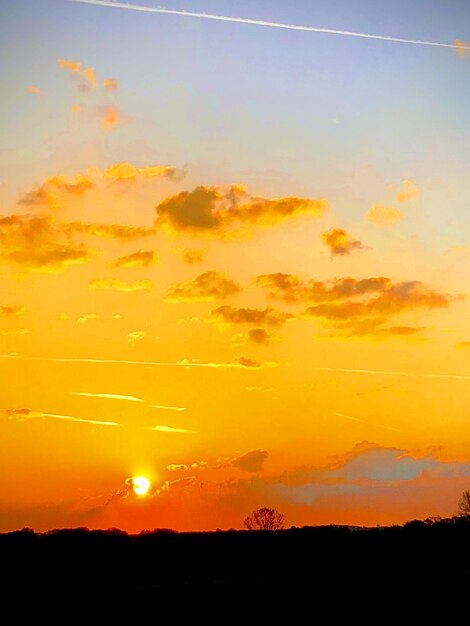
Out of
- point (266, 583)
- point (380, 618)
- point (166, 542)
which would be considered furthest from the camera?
point (166, 542)

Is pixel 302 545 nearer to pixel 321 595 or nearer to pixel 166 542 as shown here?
pixel 166 542

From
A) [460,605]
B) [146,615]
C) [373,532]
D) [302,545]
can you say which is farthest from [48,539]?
[460,605]

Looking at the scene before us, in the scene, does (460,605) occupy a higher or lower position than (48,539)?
lower

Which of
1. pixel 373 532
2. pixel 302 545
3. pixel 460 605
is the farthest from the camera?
pixel 373 532

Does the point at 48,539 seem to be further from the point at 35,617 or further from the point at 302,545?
the point at 35,617

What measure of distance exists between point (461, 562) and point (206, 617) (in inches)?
731

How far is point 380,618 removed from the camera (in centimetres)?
2062

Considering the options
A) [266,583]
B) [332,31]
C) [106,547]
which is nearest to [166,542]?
[106,547]

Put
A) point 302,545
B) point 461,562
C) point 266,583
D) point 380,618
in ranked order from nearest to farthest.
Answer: point 380,618
point 266,583
point 461,562
point 302,545

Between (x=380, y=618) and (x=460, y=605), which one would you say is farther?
(x=460, y=605)

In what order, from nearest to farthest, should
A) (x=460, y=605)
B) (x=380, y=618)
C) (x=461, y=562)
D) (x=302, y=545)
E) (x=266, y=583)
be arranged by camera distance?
1. (x=380, y=618)
2. (x=460, y=605)
3. (x=266, y=583)
4. (x=461, y=562)
5. (x=302, y=545)

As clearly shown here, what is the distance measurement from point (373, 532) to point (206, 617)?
104 feet

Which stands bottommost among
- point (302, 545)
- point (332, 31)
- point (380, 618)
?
point (380, 618)

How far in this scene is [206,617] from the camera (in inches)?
839
